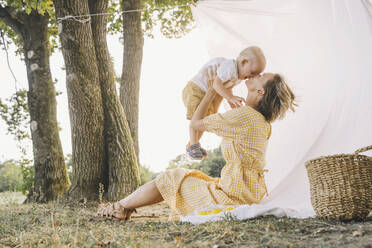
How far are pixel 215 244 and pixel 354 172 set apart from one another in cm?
120

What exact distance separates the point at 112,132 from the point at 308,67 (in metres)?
2.54

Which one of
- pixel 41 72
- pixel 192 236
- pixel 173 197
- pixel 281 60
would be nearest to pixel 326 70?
pixel 281 60

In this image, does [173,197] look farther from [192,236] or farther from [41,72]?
[41,72]

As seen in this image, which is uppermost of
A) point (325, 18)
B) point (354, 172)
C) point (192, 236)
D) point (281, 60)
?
point (325, 18)

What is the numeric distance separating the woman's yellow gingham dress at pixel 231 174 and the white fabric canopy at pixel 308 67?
0.47 meters

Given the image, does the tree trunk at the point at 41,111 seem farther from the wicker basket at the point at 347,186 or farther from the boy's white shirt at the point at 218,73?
the wicker basket at the point at 347,186

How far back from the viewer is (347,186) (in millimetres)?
2305

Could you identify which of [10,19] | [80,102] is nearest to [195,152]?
[80,102]

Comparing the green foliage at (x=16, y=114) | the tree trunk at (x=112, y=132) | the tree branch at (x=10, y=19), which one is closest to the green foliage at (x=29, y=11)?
the tree branch at (x=10, y=19)

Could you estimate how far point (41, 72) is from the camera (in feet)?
17.4

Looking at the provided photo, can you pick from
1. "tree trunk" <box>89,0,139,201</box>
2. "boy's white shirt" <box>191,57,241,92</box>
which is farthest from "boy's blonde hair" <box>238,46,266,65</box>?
"tree trunk" <box>89,0,139,201</box>

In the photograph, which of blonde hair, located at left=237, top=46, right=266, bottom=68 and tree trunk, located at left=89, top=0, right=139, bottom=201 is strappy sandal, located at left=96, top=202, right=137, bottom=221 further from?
blonde hair, located at left=237, top=46, right=266, bottom=68

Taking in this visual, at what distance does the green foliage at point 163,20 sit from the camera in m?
7.64

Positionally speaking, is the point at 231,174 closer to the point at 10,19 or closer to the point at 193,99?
the point at 193,99
